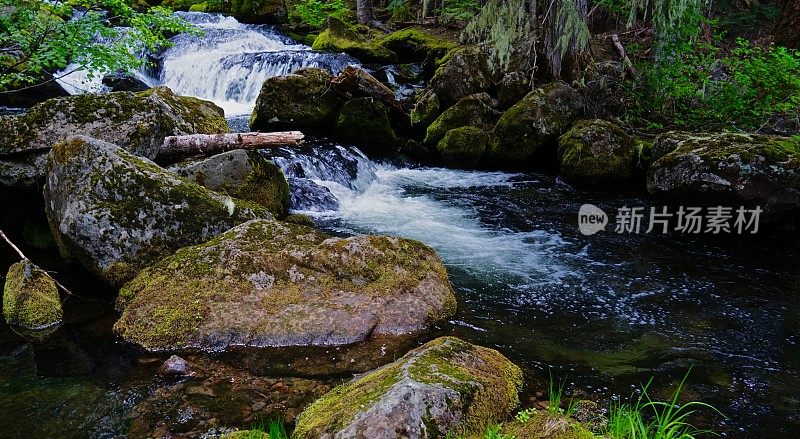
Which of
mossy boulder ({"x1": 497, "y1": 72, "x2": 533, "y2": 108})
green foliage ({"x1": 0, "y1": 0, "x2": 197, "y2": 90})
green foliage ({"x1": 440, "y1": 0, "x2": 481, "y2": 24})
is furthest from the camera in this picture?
green foliage ({"x1": 440, "y1": 0, "x2": 481, "y2": 24})

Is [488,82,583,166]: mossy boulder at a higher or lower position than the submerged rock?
higher

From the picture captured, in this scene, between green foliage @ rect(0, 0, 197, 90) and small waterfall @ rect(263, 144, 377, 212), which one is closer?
green foliage @ rect(0, 0, 197, 90)

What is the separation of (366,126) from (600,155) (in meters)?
5.49

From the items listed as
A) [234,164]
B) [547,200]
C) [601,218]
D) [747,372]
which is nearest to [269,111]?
[234,164]

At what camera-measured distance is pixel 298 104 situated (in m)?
12.1

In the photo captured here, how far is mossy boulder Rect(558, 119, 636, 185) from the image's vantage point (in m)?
10.5

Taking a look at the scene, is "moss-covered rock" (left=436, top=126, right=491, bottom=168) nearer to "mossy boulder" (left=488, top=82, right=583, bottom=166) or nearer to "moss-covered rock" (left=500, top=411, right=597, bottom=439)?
"mossy boulder" (left=488, top=82, right=583, bottom=166)

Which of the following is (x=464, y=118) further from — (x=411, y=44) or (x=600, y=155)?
(x=411, y=44)

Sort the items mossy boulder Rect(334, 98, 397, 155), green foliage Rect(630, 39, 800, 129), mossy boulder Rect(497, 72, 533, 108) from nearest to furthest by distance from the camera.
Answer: green foliage Rect(630, 39, 800, 129)
mossy boulder Rect(334, 98, 397, 155)
mossy boulder Rect(497, 72, 533, 108)

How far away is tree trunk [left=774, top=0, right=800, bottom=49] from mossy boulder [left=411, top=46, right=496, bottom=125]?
22.5ft

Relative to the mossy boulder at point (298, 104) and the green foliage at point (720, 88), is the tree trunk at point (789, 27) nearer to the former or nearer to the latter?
the green foliage at point (720, 88)

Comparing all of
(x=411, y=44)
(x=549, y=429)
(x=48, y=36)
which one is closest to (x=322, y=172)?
(x=48, y=36)

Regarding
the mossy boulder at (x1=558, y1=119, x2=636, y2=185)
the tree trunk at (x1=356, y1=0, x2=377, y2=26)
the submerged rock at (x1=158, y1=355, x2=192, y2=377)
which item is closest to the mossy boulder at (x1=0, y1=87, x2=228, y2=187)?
the submerged rock at (x1=158, y1=355, x2=192, y2=377)

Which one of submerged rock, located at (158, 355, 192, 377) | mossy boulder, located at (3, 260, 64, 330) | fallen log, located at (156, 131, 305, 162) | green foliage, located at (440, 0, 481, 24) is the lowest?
submerged rock, located at (158, 355, 192, 377)
